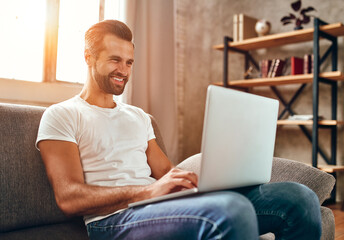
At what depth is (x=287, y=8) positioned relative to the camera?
3320 mm

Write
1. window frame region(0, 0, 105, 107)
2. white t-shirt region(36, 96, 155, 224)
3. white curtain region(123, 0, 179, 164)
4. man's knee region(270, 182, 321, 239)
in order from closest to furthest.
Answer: man's knee region(270, 182, 321, 239) < white t-shirt region(36, 96, 155, 224) < window frame region(0, 0, 105, 107) < white curtain region(123, 0, 179, 164)

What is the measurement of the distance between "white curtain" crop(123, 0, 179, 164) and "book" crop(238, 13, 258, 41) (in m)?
0.76

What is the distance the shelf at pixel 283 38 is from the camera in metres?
2.78

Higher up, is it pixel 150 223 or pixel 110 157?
pixel 110 157

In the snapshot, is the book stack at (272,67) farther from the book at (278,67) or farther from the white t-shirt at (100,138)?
the white t-shirt at (100,138)

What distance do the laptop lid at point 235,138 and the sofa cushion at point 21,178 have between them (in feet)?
2.04

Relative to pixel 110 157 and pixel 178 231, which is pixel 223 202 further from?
pixel 110 157

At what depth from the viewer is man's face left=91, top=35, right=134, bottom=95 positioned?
132cm

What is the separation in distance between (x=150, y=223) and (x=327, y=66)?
2.73 metres

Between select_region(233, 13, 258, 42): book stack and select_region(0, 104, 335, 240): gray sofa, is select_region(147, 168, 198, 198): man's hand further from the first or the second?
select_region(233, 13, 258, 42): book stack

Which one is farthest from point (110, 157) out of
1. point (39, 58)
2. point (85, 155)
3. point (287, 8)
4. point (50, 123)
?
point (287, 8)

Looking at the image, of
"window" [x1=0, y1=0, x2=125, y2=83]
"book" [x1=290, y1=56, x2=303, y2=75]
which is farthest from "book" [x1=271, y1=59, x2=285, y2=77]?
"window" [x1=0, y1=0, x2=125, y2=83]

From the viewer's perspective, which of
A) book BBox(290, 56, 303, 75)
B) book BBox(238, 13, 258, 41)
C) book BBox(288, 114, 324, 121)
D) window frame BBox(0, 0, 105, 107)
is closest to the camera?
window frame BBox(0, 0, 105, 107)

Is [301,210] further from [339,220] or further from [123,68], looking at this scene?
[339,220]
